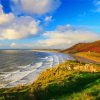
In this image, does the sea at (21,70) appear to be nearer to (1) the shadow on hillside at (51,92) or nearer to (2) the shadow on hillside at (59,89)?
(2) the shadow on hillside at (59,89)

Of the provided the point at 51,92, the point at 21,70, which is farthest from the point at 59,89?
the point at 21,70

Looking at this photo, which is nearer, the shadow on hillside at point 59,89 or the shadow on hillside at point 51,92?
the shadow on hillside at point 51,92

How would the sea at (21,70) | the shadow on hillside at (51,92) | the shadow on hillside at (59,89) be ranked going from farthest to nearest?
1. the sea at (21,70)
2. the shadow on hillside at (59,89)
3. the shadow on hillside at (51,92)

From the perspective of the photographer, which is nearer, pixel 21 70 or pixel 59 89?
pixel 59 89

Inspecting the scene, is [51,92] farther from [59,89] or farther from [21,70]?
[21,70]

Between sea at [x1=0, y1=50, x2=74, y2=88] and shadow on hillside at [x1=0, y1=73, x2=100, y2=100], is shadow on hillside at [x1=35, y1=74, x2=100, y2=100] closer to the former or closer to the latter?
shadow on hillside at [x1=0, y1=73, x2=100, y2=100]

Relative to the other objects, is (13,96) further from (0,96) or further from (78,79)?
(78,79)

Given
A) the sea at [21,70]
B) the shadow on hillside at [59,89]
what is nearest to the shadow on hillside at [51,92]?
the shadow on hillside at [59,89]

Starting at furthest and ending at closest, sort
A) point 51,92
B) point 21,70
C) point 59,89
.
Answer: point 21,70
point 59,89
point 51,92

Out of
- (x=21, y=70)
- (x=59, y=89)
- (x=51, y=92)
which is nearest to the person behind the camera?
(x=51, y=92)

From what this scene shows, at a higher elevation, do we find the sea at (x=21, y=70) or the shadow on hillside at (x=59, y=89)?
the shadow on hillside at (x=59, y=89)

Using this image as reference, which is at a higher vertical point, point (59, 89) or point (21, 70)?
point (59, 89)

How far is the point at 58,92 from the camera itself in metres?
13.9

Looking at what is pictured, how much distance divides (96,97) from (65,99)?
162cm
